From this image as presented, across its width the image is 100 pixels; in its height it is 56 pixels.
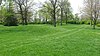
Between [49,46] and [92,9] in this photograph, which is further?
[92,9]

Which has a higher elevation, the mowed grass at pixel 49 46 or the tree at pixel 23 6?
the tree at pixel 23 6

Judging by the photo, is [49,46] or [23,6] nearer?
[49,46]

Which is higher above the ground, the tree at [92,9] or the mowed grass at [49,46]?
the tree at [92,9]

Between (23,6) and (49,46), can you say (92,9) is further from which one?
(49,46)

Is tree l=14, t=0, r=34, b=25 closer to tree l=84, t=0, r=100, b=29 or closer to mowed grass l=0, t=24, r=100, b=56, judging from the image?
tree l=84, t=0, r=100, b=29

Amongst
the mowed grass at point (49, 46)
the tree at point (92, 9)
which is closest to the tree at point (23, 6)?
the tree at point (92, 9)

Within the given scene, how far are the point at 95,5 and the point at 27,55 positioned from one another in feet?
136

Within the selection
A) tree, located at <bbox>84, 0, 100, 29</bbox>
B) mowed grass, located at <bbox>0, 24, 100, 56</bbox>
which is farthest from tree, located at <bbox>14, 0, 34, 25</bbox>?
mowed grass, located at <bbox>0, 24, 100, 56</bbox>

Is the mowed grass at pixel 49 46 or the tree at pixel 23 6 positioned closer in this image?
the mowed grass at pixel 49 46

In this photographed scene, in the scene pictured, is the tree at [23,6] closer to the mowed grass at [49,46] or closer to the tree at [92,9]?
the tree at [92,9]

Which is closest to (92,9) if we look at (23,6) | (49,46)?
(23,6)

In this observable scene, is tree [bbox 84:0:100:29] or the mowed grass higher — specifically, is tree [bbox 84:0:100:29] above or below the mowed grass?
above

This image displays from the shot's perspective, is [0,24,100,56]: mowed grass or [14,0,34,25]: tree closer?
[0,24,100,56]: mowed grass

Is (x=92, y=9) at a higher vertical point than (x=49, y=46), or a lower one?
higher
